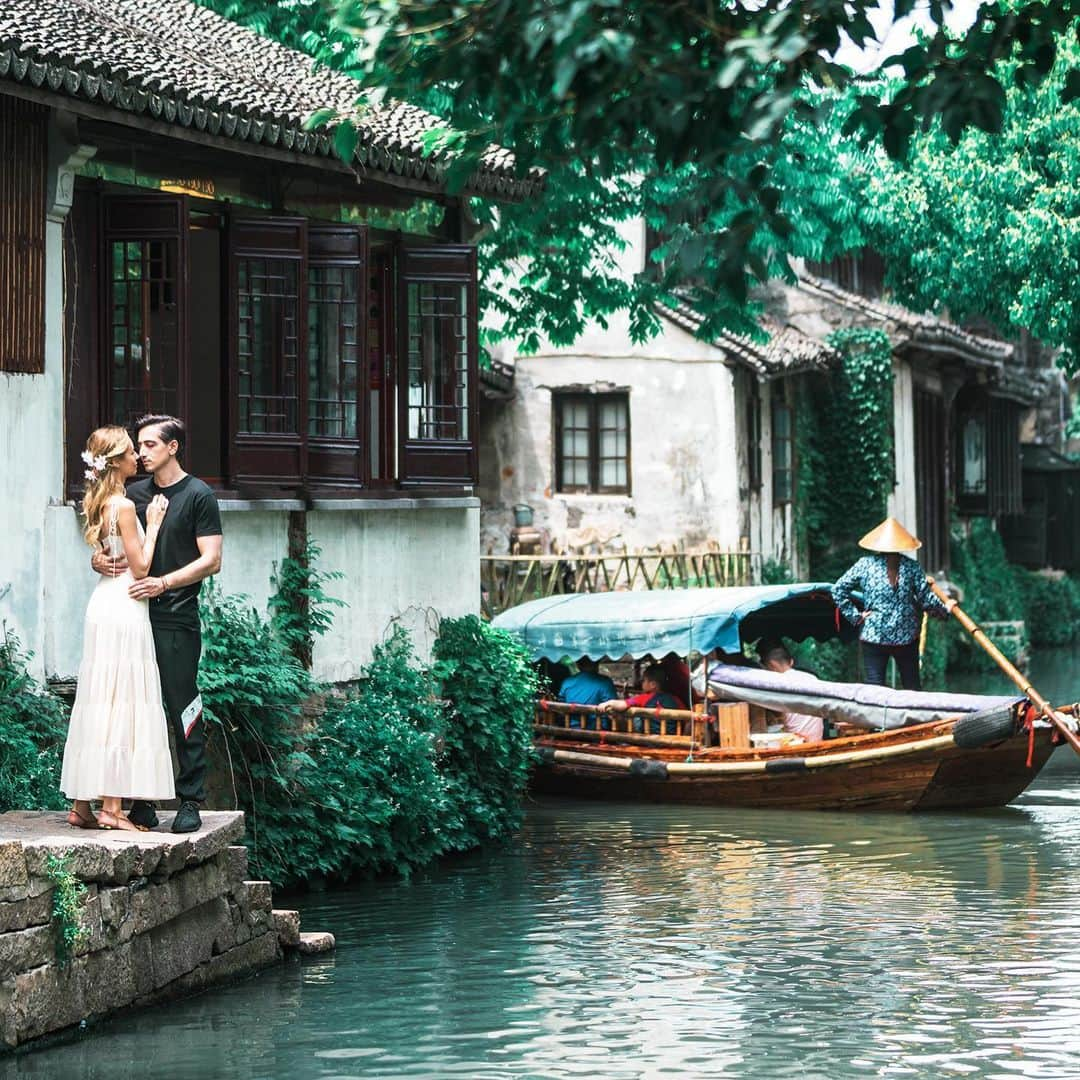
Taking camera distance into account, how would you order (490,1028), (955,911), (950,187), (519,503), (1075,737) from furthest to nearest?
(519,503)
(950,187)
(1075,737)
(955,911)
(490,1028)

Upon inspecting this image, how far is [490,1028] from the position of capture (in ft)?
30.2

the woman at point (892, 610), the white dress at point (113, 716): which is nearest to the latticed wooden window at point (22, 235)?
the white dress at point (113, 716)

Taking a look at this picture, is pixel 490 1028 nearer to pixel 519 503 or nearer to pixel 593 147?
pixel 593 147

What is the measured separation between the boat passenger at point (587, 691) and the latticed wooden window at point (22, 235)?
303 inches

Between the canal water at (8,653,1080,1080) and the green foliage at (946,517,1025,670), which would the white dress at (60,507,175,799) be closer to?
the canal water at (8,653,1080,1080)

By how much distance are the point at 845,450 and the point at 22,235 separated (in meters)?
21.0

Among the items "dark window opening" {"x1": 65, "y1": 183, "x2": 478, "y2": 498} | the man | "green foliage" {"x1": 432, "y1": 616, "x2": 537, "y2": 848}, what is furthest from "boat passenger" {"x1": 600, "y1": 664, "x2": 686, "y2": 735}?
the man

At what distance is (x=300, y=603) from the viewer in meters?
13.7

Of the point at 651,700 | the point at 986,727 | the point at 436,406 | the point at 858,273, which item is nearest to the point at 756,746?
the point at 651,700

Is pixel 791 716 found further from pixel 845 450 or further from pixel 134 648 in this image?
pixel 845 450

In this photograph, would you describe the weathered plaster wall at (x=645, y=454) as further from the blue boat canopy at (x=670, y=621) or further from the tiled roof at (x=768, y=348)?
the blue boat canopy at (x=670, y=621)

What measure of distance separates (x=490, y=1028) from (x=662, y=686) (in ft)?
31.1

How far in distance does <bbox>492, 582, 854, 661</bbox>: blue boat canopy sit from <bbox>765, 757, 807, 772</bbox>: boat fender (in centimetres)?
112

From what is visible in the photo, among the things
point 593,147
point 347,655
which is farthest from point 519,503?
point 593,147
